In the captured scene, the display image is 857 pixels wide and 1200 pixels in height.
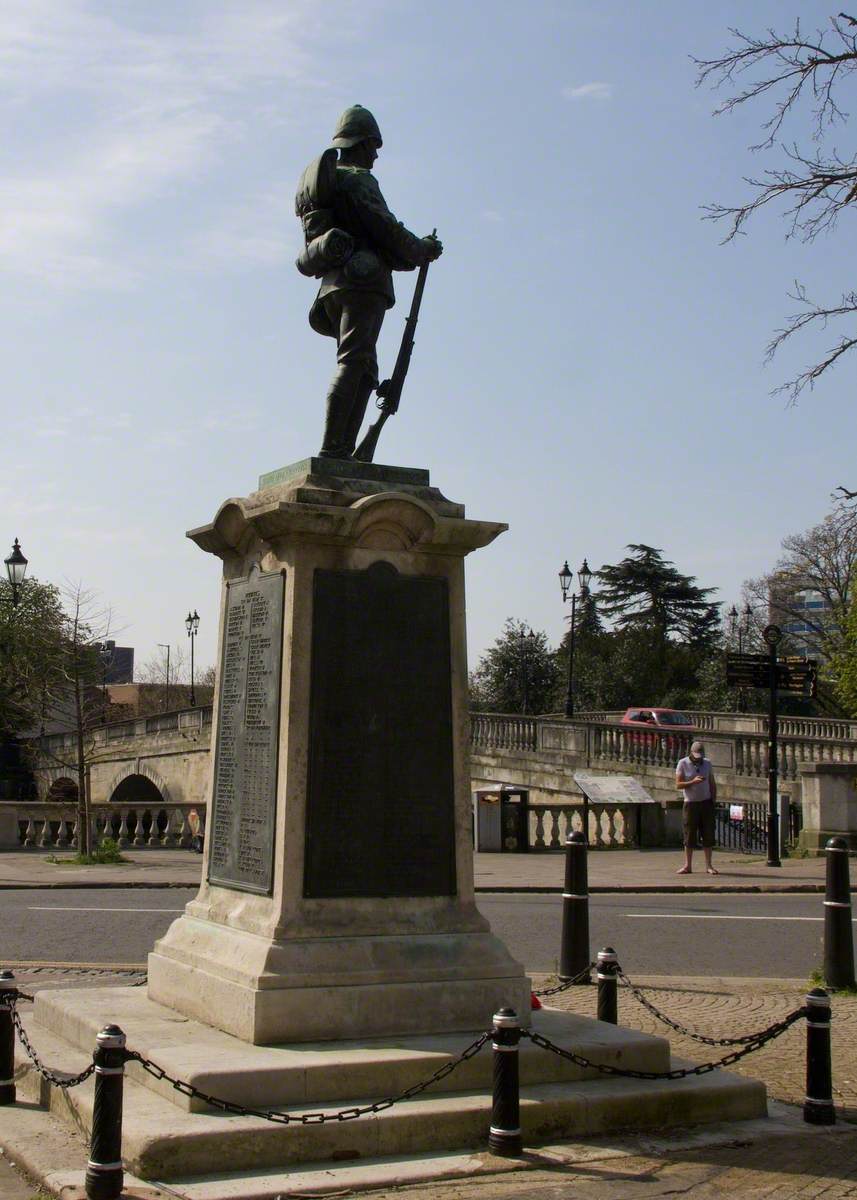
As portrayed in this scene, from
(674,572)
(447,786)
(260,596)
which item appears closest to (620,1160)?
(447,786)

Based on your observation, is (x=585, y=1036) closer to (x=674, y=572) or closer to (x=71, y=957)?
(x=71, y=957)

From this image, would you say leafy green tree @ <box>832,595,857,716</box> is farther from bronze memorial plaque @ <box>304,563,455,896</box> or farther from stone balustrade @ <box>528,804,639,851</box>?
bronze memorial plaque @ <box>304,563,455,896</box>

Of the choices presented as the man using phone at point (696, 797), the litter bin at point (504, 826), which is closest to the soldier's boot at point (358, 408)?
the man using phone at point (696, 797)

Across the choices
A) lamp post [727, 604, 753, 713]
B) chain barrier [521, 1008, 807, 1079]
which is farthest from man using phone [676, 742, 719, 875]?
lamp post [727, 604, 753, 713]

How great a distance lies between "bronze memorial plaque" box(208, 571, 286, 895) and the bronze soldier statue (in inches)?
43.9

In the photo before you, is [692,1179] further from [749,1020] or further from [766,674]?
[766,674]

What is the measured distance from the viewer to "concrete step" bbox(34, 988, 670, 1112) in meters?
6.77

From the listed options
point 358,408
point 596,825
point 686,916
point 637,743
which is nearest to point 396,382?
point 358,408

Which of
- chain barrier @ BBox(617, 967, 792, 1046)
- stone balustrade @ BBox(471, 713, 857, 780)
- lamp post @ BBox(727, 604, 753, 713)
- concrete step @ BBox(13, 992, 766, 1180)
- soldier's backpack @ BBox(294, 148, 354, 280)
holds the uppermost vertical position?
lamp post @ BBox(727, 604, 753, 713)

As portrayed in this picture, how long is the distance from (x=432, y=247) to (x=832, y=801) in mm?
18273

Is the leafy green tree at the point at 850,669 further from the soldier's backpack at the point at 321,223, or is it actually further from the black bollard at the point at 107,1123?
the black bollard at the point at 107,1123

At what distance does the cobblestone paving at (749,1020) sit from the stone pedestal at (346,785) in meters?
1.75

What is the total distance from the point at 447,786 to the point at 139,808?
23880 mm

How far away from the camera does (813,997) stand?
7473 millimetres
